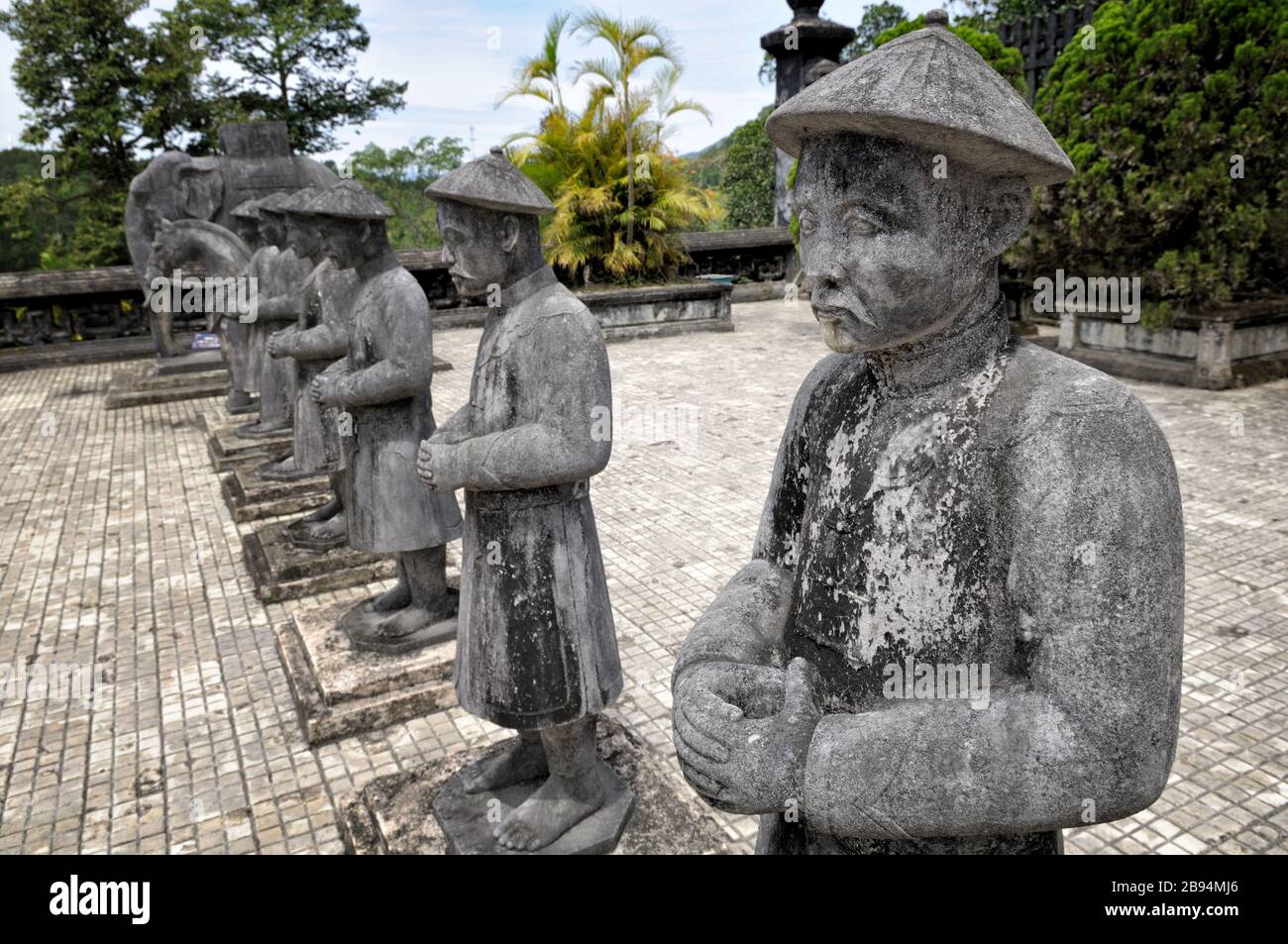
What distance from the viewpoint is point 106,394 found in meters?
12.6

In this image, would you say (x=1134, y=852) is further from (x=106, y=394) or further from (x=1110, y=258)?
(x=106, y=394)

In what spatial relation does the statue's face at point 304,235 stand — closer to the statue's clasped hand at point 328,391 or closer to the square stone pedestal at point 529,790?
the statue's clasped hand at point 328,391

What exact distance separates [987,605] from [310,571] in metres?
5.23

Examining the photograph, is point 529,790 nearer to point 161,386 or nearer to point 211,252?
point 211,252

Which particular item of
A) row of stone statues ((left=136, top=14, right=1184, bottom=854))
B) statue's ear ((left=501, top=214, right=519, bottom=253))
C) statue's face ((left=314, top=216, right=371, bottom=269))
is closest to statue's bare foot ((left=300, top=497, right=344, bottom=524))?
statue's face ((left=314, top=216, right=371, bottom=269))

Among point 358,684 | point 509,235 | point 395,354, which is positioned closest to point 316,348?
point 395,354

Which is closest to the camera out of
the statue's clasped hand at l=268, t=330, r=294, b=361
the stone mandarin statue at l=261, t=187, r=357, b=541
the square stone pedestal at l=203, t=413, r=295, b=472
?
the stone mandarin statue at l=261, t=187, r=357, b=541

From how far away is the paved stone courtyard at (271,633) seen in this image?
12.1 ft

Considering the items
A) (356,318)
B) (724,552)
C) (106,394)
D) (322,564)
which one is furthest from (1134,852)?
(106,394)

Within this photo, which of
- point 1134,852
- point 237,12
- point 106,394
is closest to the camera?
point 1134,852

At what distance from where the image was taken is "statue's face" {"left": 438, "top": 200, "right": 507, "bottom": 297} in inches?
110

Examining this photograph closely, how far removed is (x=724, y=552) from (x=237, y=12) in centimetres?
1927

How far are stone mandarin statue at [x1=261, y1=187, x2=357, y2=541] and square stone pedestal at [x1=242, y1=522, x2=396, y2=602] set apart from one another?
0.15m

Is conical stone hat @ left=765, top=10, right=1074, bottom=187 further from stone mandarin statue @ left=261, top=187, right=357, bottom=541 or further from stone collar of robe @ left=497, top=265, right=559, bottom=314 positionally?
stone mandarin statue @ left=261, top=187, right=357, bottom=541
